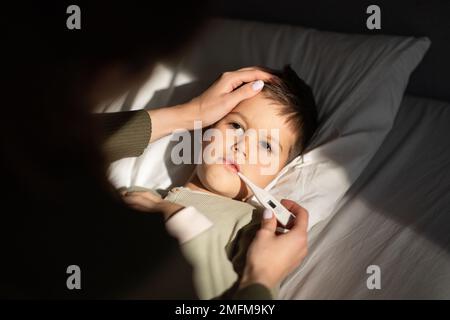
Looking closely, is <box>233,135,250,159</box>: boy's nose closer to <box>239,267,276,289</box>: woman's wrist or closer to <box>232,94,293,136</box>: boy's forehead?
<box>232,94,293,136</box>: boy's forehead

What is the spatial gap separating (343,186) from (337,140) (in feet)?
0.31

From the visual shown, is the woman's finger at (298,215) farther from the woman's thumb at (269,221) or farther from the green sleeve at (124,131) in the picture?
the green sleeve at (124,131)

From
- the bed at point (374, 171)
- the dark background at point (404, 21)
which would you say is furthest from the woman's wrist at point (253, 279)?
the dark background at point (404, 21)

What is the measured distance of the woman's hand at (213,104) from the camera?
100cm

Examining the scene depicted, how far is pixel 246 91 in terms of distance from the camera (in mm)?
988

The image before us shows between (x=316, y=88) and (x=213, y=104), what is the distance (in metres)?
0.25

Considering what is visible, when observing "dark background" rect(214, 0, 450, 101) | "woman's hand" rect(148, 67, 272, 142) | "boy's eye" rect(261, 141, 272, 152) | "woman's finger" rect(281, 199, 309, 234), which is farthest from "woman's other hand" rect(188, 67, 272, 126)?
"dark background" rect(214, 0, 450, 101)

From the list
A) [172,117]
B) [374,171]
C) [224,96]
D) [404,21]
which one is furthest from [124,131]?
[404,21]

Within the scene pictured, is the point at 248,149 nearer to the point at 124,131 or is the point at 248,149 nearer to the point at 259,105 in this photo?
the point at 259,105

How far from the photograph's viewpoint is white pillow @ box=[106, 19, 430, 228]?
3.21ft

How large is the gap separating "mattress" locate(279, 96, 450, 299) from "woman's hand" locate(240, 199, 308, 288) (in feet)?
0.24

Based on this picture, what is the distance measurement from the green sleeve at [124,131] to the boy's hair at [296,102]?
0.25 meters
